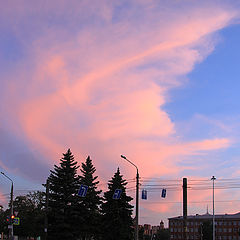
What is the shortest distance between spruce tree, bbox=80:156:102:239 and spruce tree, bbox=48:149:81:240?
1915mm

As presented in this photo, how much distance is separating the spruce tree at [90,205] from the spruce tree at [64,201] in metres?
1.92

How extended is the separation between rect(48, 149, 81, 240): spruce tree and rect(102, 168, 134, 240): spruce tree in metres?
4.41

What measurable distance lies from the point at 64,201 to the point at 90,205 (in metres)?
6.15

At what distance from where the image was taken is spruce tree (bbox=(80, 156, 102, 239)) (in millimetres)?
61500

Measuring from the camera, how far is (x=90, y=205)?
6328 centimetres

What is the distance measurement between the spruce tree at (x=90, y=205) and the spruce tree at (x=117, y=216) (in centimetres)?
226

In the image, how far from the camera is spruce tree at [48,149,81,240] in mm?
56344

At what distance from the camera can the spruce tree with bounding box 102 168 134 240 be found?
59.6 m

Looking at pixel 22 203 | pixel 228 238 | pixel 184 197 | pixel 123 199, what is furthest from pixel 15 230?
pixel 228 238

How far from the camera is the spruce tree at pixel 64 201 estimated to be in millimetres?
56344

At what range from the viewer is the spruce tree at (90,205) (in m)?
61.5

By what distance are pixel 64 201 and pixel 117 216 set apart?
841cm

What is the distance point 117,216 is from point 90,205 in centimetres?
554

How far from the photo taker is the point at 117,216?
197ft
